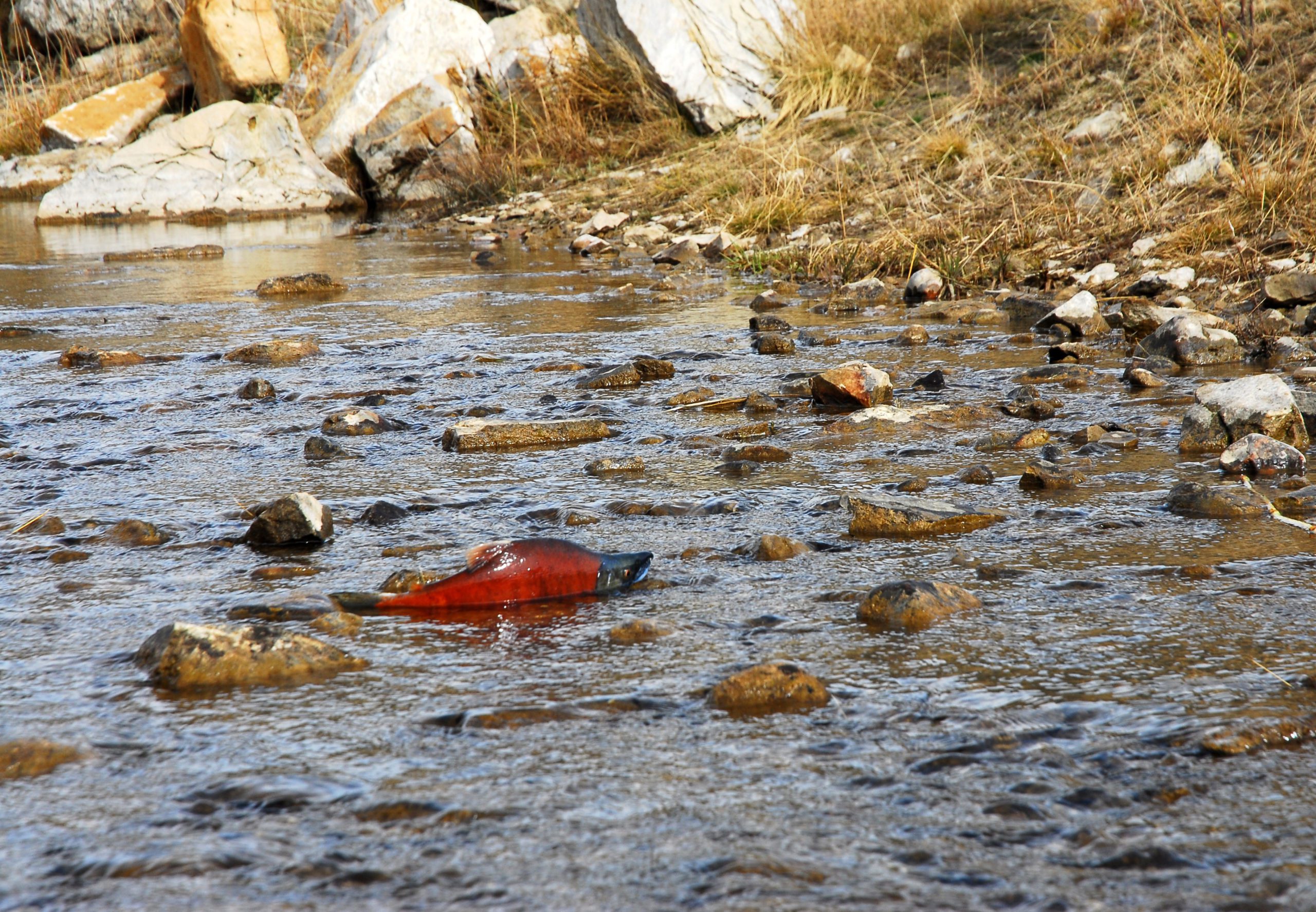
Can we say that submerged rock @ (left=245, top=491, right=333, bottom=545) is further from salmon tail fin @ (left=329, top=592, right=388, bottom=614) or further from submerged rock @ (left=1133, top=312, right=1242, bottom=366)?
submerged rock @ (left=1133, top=312, right=1242, bottom=366)

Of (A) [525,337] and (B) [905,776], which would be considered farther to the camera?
(A) [525,337]

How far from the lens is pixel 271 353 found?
4207 millimetres

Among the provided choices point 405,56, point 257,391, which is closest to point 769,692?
point 257,391

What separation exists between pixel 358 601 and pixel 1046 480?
55.2 inches

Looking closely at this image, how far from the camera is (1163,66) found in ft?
21.7

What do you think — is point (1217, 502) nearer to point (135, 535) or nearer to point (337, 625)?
point (337, 625)

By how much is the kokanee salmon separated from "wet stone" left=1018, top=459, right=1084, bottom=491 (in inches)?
36.7

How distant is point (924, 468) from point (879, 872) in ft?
5.31

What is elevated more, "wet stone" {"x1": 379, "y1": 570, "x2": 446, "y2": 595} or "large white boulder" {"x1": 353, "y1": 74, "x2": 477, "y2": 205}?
"large white boulder" {"x1": 353, "y1": 74, "x2": 477, "y2": 205}

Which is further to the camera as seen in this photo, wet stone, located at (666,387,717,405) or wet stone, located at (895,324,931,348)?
wet stone, located at (895,324,931,348)

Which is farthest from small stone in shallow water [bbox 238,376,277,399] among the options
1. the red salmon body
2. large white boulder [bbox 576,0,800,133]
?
large white boulder [bbox 576,0,800,133]

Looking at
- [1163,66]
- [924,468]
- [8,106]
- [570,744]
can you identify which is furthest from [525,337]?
[8,106]

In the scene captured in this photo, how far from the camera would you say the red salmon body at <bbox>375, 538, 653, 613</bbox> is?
1.86m

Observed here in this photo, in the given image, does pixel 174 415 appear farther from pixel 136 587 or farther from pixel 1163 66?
pixel 1163 66
